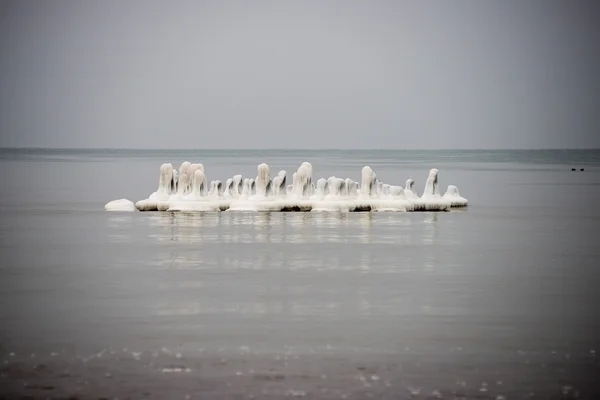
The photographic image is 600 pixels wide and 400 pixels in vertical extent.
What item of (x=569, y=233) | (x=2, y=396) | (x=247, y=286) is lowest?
(x=2, y=396)

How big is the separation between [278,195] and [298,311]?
838 inches

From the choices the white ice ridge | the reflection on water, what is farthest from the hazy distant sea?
the white ice ridge

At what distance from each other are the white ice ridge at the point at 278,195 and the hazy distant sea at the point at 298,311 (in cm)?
329

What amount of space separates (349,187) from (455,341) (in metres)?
24.2

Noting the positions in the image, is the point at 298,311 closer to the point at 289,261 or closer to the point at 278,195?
the point at 289,261

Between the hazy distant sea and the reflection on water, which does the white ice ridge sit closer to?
the reflection on water

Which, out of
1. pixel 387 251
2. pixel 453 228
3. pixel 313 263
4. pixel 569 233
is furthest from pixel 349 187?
pixel 313 263

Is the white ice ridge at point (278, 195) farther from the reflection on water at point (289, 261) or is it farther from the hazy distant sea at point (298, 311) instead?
the hazy distant sea at point (298, 311)

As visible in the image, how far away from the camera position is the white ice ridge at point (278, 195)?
40000 millimetres

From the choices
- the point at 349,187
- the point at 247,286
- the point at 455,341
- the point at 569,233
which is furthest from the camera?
the point at 349,187

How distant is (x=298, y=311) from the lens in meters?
19.3

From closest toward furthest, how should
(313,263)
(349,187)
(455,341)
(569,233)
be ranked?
(455,341) → (313,263) → (569,233) → (349,187)

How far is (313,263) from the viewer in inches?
1043

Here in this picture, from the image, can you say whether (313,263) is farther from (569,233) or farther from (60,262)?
(569,233)
